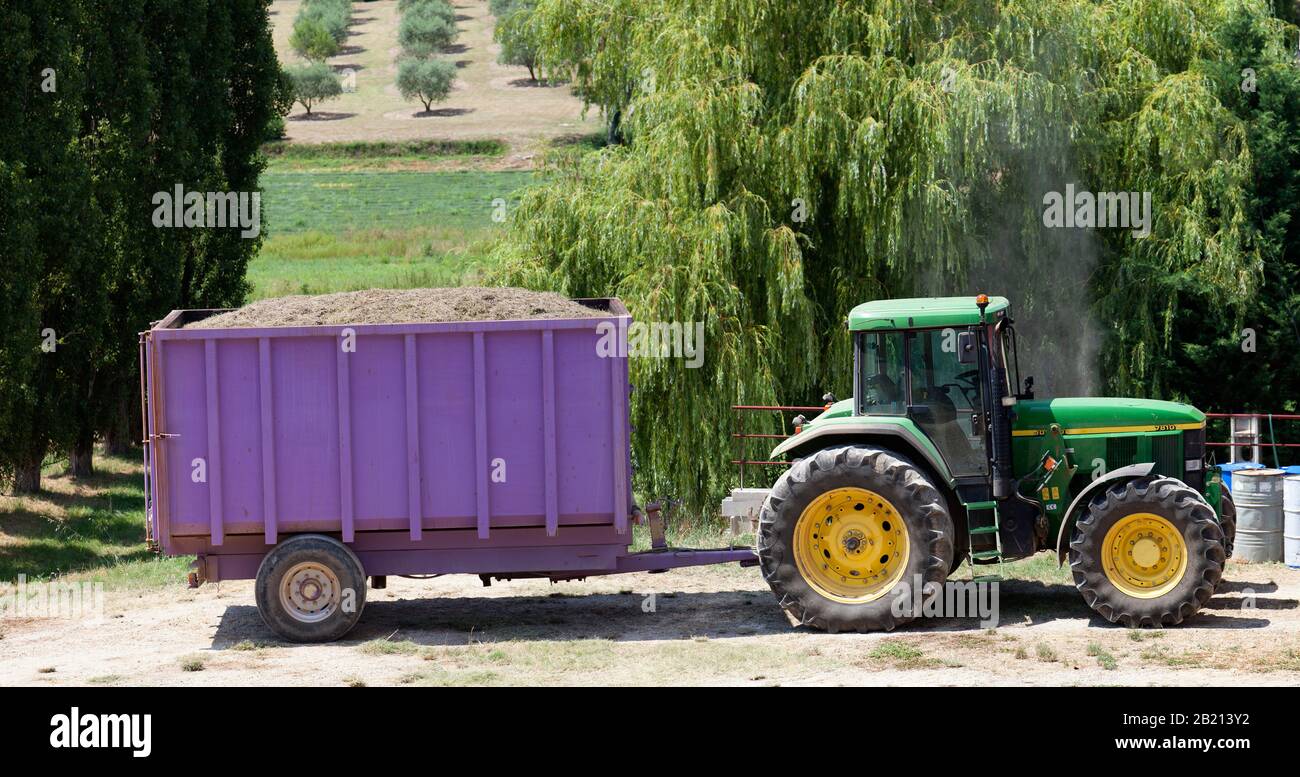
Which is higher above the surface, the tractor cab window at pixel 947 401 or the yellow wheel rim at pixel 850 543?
the tractor cab window at pixel 947 401

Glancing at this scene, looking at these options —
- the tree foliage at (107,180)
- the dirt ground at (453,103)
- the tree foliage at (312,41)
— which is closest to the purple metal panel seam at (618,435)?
the tree foliage at (107,180)

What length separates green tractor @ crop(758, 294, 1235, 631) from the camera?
10750 mm

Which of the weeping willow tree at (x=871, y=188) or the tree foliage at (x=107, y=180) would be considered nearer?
the weeping willow tree at (x=871, y=188)

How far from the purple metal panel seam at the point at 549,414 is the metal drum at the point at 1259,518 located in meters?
7.09

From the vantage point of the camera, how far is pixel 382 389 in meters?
11.0

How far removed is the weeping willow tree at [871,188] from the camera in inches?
647

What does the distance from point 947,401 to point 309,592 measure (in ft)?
17.6

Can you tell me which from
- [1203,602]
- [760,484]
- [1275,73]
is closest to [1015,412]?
[1203,602]

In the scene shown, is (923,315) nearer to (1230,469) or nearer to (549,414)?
(549,414)

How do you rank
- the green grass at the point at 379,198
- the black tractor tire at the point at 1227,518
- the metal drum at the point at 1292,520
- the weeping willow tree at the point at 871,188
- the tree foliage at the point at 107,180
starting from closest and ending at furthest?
1. the black tractor tire at the point at 1227,518
2. the metal drum at the point at 1292,520
3. the weeping willow tree at the point at 871,188
4. the tree foliage at the point at 107,180
5. the green grass at the point at 379,198

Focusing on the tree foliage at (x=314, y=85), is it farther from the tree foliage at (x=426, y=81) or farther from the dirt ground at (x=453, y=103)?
the tree foliage at (x=426, y=81)

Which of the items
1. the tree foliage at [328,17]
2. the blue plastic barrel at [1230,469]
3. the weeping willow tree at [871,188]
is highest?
the tree foliage at [328,17]

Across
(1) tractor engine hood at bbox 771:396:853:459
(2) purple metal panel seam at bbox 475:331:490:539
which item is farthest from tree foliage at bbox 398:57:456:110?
(2) purple metal panel seam at bbox 475:331:490:539

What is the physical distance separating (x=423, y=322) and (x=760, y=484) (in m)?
7.21
